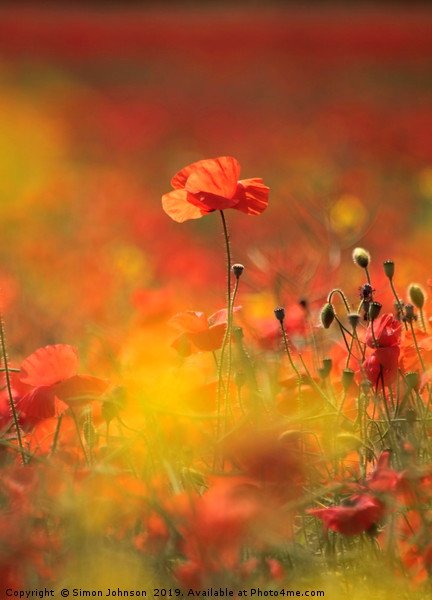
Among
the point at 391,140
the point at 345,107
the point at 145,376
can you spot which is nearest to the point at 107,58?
the point at 345,107

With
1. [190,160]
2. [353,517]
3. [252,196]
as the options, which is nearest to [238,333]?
[252,196]

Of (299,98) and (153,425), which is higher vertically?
(299,98)

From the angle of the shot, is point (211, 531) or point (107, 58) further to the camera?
point (107, 58)

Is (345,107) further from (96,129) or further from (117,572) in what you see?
(117,572)

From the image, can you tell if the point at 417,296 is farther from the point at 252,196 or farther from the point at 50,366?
the point at 50,366

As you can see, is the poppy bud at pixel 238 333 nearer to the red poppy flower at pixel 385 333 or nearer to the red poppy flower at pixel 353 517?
the red poppy flower at pixel 385 333

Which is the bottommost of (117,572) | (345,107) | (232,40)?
(117,572)

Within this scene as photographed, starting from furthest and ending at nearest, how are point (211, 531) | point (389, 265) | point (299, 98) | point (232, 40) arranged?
1. point (232, 40)
2. point (299, 98)
3. point (389, 265)
4. point (211, 531)

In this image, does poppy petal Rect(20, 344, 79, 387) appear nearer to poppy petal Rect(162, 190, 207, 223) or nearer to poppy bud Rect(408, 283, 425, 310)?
poppy petal Rect(162, 190, 207, 223)

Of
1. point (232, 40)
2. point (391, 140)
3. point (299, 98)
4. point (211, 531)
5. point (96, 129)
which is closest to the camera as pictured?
point (211, 531)

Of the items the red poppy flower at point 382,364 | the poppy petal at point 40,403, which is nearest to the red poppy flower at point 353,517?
the red poppy flower at point 382,364
